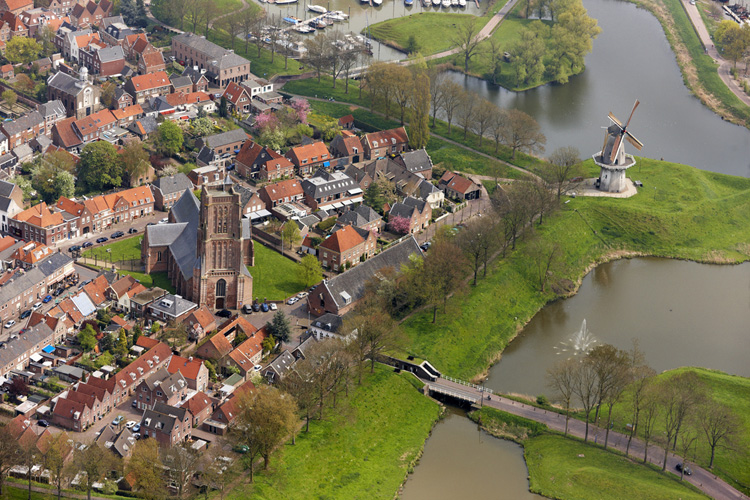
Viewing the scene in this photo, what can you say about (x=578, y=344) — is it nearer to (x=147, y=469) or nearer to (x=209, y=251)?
(x=209, y=251)

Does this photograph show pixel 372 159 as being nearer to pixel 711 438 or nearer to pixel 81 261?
pixel 81 261

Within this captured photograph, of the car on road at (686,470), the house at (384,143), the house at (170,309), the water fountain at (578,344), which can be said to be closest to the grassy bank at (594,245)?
the water fountain at (578,344)

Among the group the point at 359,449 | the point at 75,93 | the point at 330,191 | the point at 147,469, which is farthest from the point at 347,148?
the point at 147,469

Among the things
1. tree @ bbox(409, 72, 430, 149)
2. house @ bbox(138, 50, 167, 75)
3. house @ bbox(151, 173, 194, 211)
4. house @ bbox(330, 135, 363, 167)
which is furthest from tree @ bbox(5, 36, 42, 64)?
tree @ bbox(409, 72, 430, 149)

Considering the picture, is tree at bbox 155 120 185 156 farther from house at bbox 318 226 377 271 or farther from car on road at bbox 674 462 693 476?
car on road at bbox 674 462 693 476

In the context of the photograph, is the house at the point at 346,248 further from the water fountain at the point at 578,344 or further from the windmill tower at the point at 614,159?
the windmill tower at the point at 614,159
